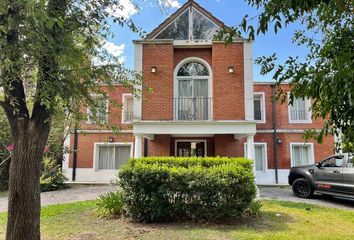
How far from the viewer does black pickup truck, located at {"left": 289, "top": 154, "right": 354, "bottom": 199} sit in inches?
400

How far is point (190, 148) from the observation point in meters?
14.9

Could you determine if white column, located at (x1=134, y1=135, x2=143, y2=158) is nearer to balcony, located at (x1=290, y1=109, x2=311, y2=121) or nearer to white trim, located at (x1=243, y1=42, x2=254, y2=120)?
white trim, located at (x1=243, y1=42, x2=254, y2=120)

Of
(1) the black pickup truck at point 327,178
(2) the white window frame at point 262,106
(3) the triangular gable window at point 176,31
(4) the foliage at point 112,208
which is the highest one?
(3) the triangular gable window at point 176,31

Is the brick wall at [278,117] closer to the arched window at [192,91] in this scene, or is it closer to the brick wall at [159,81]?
the arched window at [192,91]

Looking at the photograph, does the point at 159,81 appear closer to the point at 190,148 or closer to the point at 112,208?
the point at 190,148

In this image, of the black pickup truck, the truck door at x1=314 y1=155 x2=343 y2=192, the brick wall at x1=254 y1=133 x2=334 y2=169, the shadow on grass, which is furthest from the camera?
the brick wall at x1=254 y1=133 x2=334 y2=169

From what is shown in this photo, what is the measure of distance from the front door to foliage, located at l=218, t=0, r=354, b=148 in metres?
11.7

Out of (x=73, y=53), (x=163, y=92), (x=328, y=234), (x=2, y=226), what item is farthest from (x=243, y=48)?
(x=2, y=226)

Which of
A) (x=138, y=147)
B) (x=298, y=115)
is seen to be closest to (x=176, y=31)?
(x=138, y=147)

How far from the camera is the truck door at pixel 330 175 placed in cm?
1042

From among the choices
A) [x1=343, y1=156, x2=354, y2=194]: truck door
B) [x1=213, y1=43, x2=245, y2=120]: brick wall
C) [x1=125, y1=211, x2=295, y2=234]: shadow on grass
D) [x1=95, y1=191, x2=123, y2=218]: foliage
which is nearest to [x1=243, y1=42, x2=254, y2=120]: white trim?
[x1=213, y1=43, x2=245, y2=120]: brick wall

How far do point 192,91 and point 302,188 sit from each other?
6.14 metres

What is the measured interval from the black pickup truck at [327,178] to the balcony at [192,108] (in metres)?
4.45

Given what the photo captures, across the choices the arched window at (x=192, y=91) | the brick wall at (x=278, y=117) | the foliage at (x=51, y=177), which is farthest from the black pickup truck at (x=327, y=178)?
the foliage at (x=51, y=177)
